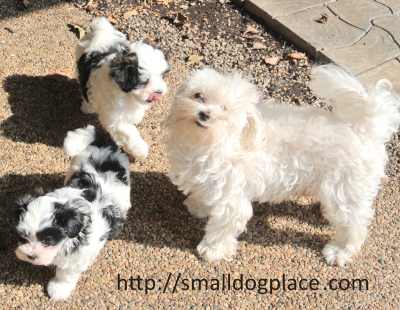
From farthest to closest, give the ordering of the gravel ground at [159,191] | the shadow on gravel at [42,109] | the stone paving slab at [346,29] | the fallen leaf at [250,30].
Answer: the fallen leaf at [250,30]
the stone paving slab at [346,29]
the shadow on gravel at [42,109]
the gravel ground at [159,191]

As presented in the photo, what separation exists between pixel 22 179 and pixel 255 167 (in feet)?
6.54

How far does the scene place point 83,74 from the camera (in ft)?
15.8

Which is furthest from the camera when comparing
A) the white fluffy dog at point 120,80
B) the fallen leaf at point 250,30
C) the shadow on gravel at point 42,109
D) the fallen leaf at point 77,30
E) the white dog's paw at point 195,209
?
the fallen leaf at point 250,30

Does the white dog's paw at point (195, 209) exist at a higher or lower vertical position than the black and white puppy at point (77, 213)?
lower

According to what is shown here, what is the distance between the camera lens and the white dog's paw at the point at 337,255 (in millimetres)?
4320

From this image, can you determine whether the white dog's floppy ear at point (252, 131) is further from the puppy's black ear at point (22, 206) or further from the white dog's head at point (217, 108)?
the puppy's black ear at point (22, 206)

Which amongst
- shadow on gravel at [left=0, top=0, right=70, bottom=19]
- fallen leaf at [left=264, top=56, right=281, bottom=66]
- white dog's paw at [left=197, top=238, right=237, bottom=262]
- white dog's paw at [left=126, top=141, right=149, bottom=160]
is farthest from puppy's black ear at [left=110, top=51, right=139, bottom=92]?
shadow on gravel at [left=0, top=0, right=70, bottom=19]

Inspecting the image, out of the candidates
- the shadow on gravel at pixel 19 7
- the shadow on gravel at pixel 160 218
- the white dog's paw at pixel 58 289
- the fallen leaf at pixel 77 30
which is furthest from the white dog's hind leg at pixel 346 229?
the shadow on gravel at pixel 19 7

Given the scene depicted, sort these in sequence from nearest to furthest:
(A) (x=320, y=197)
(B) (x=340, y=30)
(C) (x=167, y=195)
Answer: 1. (A) (x=320, y=197)
2. (C) (x=167, y=195)
3. (B) (x=340, y=30)

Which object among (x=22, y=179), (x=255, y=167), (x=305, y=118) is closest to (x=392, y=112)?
(x=305, y=118)

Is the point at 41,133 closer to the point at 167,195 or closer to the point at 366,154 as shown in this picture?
the point at 167,195

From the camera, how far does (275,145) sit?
3.82m

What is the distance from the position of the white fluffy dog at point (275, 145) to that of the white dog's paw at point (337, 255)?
0.30 m

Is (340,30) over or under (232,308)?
over
